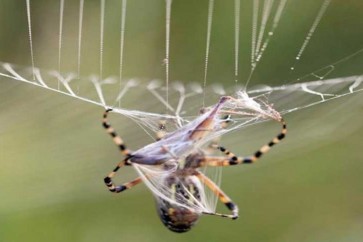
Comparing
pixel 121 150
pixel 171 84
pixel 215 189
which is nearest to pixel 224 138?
pixel 171 84

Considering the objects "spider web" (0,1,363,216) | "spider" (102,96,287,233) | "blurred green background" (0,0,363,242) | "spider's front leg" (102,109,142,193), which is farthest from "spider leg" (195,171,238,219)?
"blurred green background" (0,0,363,242)

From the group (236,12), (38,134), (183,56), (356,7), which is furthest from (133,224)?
(356,7)

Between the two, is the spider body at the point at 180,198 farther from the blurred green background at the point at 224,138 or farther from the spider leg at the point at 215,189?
the blurred green background at the point at 224,138

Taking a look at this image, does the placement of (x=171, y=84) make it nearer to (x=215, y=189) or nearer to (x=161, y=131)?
(x=215, y=189)

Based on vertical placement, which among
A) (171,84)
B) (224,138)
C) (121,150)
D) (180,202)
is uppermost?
(171,84)

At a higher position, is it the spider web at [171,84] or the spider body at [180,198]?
the spider web at [171,84]

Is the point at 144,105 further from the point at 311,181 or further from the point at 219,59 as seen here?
the point at 311,181

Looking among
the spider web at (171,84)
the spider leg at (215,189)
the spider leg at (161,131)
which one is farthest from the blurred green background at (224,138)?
the spider leg at (161,131)
